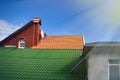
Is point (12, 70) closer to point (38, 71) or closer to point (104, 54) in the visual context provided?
point (38, 71)

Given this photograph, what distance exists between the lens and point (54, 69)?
16312 mm

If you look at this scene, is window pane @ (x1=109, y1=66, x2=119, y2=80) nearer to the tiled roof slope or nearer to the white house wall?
the white house wall

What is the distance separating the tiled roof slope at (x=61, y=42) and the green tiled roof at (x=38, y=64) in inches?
77.4

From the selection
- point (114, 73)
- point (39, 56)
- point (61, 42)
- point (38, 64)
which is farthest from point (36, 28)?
point (114, 73)

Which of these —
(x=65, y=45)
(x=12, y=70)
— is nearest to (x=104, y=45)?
(x=12, y=70)

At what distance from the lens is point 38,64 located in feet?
57.3

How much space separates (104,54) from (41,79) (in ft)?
13.3

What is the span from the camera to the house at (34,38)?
81.2 ft

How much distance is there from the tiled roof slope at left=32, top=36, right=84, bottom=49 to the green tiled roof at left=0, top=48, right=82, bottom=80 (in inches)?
77.4

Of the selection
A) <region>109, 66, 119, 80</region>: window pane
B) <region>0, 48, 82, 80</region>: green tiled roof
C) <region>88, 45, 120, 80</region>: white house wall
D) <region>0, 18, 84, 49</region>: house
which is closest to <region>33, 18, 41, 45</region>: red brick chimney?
<region>0, 18, 84, 49</region>: house

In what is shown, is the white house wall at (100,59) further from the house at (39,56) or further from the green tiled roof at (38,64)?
the green tiled roof at (38,64)

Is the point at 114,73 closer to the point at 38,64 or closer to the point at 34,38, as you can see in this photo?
the point at 38,64

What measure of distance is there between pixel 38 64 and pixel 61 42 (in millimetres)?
7511

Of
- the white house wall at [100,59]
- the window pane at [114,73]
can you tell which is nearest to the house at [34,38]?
the white house wall at [100,59]
